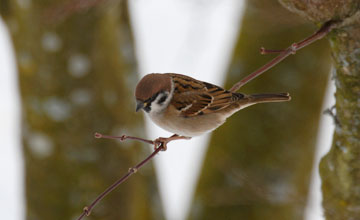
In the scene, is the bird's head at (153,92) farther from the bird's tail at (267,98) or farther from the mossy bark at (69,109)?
the mossy bark at (69,109)

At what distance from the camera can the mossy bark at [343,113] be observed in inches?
63.7

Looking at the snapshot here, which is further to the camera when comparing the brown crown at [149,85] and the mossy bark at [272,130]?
the mossy bark at [272,130]

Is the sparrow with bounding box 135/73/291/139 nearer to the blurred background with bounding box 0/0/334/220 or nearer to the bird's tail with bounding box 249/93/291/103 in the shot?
the bird's tail with bounding box 249/93/291/103

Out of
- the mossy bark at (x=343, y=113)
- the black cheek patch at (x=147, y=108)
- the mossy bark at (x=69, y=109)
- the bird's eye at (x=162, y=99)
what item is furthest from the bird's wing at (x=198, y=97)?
the mossy bark at (x=69, y=109)

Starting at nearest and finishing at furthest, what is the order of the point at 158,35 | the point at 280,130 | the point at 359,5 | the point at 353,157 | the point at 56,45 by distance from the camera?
the point at 359,5 → the point at 353,157 → the point at 56,45 → the point at 280,130 → the point at 158,35

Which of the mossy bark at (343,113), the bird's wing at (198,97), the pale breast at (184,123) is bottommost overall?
the mossy bark at (343,113)

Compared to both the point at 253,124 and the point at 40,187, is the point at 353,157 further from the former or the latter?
the point at 40,187

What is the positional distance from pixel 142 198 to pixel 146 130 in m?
0.58

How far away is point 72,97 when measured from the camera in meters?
3.46

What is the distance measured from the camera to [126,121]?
367 cm

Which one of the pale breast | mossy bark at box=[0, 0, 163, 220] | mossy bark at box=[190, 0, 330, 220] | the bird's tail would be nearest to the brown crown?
the pale breast

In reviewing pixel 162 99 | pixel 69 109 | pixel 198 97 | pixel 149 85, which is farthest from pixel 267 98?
pixel 69 109

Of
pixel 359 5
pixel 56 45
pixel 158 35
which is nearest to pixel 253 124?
pixel 56 45

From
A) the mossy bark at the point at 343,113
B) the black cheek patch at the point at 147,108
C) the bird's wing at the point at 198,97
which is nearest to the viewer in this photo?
the mossy bark at the point at 343,113
